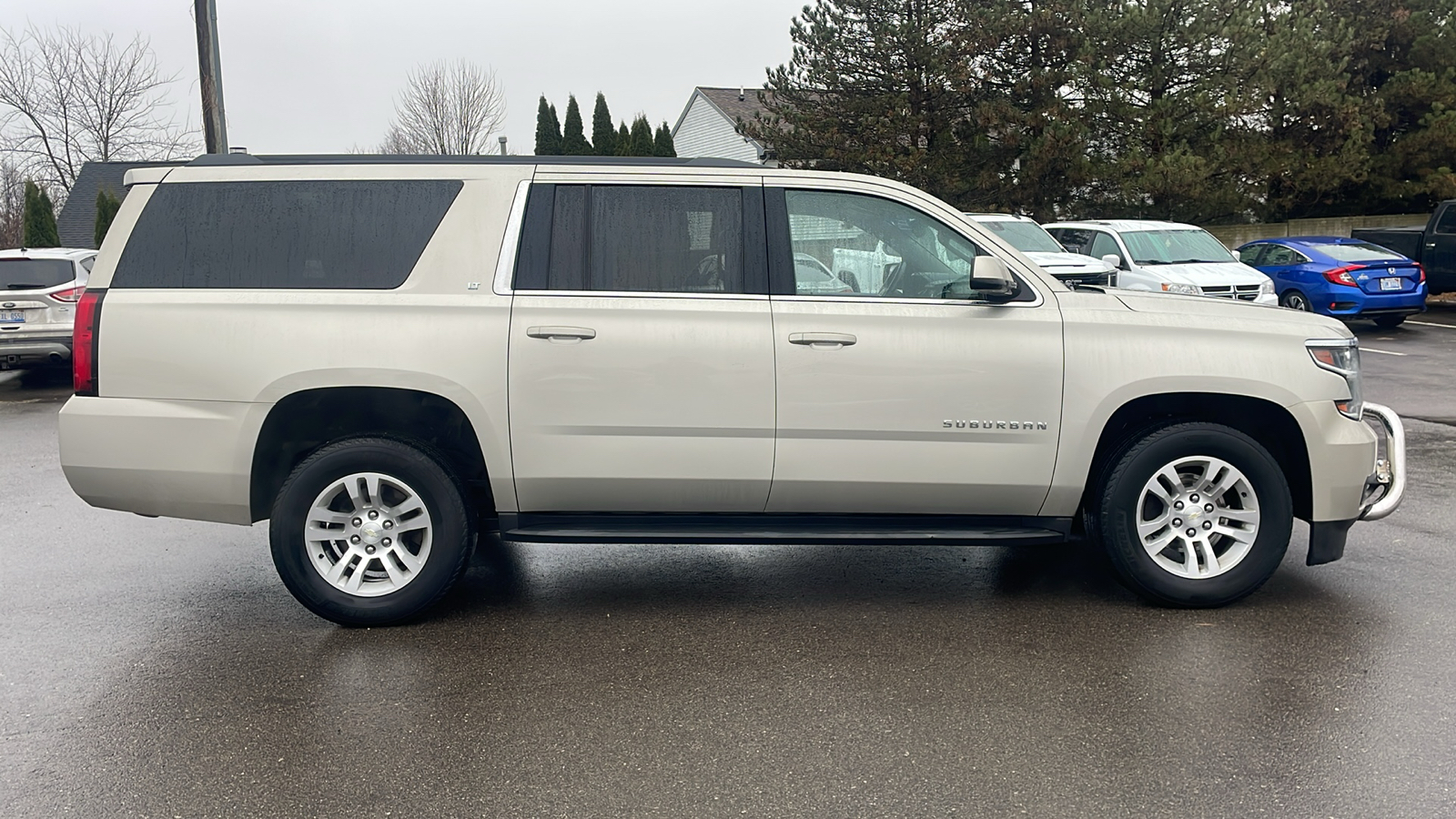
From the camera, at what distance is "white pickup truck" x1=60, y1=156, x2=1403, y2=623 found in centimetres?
481

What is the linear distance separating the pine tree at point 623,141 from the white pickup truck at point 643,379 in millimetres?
36340

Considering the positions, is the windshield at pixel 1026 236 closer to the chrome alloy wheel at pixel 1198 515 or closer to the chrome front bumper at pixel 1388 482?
the chrome front bumper at pixel 1388 482

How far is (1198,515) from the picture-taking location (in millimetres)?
5016

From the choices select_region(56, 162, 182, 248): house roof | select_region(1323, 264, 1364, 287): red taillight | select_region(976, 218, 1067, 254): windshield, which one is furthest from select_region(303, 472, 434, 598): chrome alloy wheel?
select_region(56, 162, 182, 248): house roof

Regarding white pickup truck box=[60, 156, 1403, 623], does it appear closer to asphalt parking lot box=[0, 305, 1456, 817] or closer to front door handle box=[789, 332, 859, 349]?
front door handle box=[789, 332, 859, 349]

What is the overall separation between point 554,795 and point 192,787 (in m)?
1.12

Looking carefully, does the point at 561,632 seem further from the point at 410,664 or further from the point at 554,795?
the point at 554,795

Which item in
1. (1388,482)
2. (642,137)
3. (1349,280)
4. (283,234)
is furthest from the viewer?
(642,137)

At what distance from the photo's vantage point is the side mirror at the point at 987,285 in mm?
4711

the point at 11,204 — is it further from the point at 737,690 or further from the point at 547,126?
the point at 737,690

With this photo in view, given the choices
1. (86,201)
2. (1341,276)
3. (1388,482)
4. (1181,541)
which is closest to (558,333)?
(1181,541)

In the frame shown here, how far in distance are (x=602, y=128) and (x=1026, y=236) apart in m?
31.3

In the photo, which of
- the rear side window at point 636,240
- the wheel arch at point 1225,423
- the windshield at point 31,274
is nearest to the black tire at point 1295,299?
the wheel arch at point 1225,423

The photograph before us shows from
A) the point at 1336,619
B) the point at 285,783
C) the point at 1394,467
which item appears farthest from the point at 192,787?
the point at 1394,467
